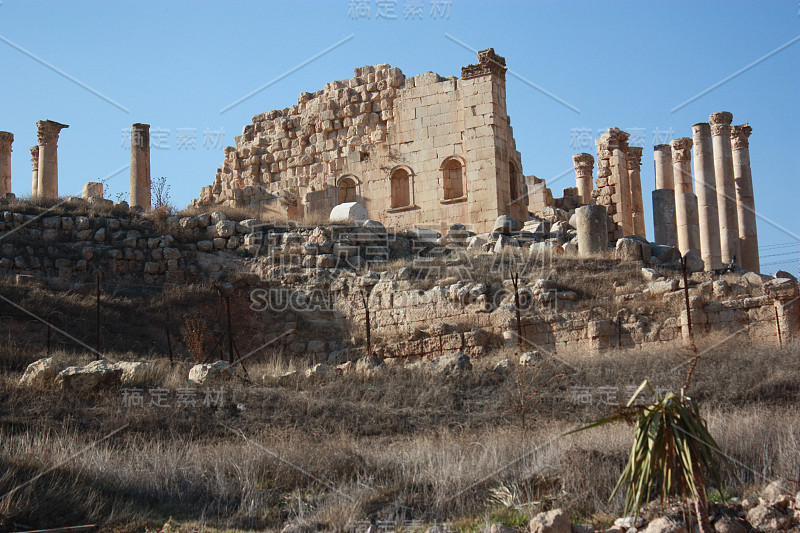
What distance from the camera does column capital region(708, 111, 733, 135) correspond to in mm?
26031

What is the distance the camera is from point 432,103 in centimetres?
2509

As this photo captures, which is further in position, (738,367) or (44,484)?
(738,367)

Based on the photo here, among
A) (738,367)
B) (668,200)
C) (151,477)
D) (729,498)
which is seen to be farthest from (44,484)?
(668,200)

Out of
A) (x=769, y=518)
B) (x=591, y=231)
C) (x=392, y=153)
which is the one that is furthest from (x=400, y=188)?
(x=769, y=518)

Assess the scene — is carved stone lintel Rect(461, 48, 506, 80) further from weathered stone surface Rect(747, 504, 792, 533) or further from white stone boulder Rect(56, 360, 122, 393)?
weathered stone surface Rect(747, 504, 792, 533)

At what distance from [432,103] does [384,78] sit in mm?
1894

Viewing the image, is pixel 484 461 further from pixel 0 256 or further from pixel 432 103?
pixel 432 103

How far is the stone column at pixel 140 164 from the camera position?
2548cm

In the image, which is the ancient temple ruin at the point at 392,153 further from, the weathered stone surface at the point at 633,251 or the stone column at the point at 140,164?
the weathered stone surface at the point at 633,251

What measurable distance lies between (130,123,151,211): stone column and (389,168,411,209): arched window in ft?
22.5

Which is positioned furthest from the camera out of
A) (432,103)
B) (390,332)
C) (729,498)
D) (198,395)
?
(432,103)

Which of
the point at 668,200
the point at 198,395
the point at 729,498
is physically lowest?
the point at 729,498

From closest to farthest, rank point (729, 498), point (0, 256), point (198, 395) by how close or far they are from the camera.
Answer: point (729, 498), point (198, 395), point (0, 256)

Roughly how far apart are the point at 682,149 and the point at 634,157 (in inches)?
66.6
